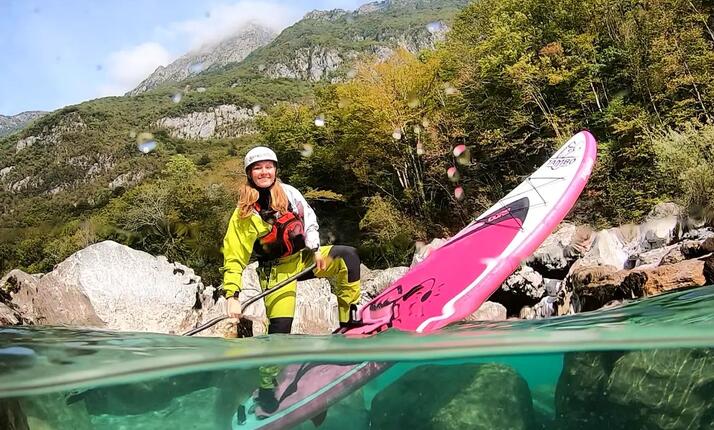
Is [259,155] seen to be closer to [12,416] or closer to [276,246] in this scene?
[276,246]

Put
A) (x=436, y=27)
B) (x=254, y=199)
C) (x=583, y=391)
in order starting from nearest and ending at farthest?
(x=583, y=391) < (x=254, y=199) < (x=436, y=27)

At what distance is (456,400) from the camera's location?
2920 millimetres

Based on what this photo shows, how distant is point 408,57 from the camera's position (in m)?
20.3

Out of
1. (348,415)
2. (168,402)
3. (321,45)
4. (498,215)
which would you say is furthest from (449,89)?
(321,45)

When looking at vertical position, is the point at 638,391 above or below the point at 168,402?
below

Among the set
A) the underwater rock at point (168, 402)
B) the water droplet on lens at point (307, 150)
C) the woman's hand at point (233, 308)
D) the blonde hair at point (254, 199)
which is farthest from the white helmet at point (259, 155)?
the water droplet on lens at point (307, 150)

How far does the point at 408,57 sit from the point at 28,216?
32.1 metres

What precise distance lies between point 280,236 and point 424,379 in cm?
141

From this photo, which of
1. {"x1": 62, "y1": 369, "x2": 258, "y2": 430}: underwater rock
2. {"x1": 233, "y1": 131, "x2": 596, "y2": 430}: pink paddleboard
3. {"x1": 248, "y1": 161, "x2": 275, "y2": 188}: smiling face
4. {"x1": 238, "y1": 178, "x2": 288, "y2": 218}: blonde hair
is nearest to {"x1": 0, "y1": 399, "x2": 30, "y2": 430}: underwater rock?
{"x1": 62, "y1": 369, "x2": 258, "y2": 430}: underwater rock

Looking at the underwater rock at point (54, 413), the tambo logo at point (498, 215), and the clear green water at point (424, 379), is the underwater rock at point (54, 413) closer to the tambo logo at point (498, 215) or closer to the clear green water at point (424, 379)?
the clear green water at point (424, 379)

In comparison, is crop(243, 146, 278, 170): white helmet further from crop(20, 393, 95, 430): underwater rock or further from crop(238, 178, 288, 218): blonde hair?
crop(20, 393, 95, 430): underwater rock

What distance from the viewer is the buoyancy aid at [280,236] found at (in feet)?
12.6

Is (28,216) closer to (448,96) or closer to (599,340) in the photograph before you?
(448,96)

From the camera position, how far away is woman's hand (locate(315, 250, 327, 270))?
152 inches
